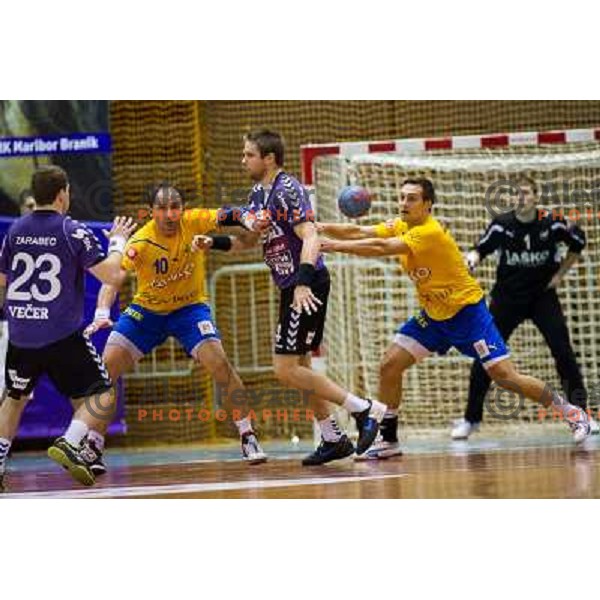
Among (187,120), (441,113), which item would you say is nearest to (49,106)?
(187,120)

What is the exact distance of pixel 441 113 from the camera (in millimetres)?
14156

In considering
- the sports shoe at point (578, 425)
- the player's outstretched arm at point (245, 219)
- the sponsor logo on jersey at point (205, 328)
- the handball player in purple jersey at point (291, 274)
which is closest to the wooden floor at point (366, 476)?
the sports shoe at point (578, 425)

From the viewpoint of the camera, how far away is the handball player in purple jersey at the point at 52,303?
7.93 meters

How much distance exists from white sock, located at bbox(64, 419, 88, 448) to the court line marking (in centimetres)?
30

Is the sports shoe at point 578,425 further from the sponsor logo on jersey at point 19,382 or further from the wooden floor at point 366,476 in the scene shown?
the sponsor logo on jersey at point 19,382

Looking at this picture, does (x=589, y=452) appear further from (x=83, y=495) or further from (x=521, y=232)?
(x=83, y=495)

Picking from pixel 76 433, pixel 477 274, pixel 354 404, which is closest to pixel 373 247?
pixel 354 404

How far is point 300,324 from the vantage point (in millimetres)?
8594

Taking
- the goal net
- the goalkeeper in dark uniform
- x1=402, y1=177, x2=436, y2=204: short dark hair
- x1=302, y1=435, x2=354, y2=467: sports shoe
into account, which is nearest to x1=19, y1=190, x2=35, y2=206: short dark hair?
the goal net

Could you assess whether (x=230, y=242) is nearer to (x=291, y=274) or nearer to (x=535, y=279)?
(x=291, y=274)

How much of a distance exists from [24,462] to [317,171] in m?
3.49

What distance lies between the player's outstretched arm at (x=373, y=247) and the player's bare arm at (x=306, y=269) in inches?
11.7

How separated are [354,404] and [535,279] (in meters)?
2.94

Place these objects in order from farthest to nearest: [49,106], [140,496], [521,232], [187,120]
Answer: [187,120] → [49,106] → [521,232] → [140,496]
